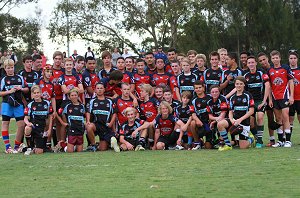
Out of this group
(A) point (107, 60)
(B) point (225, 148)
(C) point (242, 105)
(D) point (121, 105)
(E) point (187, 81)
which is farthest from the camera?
(A) point (107, 60)

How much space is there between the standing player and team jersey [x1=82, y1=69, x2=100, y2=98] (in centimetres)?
367

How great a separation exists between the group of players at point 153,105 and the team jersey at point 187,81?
21 mm

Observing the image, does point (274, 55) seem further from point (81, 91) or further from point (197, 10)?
point (197, 10)

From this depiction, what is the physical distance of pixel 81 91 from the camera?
13.0m

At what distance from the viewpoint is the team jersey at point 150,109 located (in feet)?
43.3

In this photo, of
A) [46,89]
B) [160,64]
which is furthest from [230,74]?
[46,89]

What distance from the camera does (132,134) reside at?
41.8 feet

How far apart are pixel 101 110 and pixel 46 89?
1216 millimetres

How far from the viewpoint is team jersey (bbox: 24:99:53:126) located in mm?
12625

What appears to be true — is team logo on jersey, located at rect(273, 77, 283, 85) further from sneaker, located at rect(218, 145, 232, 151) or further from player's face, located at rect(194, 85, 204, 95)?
sneaker, located at rect(218, 145, 232, 151)

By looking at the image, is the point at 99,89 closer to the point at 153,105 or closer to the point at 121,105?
the point at 121,105

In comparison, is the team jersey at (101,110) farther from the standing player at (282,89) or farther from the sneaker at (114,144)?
the standing player at (282,89)

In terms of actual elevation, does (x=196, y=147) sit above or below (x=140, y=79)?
below

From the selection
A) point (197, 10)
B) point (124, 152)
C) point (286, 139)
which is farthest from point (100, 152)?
point (197, 10)
